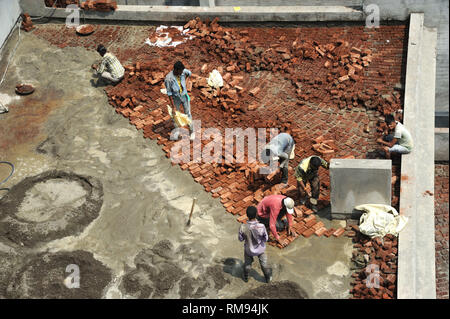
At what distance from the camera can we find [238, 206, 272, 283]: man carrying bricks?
28.4 feet

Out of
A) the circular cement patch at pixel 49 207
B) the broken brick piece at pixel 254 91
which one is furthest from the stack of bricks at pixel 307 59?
the circular cement patch at pixel 49 207

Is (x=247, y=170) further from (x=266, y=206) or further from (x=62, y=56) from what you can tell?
(x=62, y=56)

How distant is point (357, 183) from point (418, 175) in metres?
1.68

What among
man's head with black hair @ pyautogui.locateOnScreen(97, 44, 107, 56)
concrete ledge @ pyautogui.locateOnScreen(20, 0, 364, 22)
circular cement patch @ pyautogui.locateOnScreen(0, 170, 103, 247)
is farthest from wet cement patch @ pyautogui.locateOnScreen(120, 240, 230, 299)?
concrete ledge @ pyautogui.locateOnScreen(20, 0, 364, 22)

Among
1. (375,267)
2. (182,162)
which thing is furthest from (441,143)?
(182,162)

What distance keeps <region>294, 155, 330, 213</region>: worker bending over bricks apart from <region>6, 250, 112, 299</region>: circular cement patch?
3675mm

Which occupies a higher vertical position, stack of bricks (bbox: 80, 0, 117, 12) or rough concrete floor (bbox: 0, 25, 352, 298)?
stack of bricks (bbox: 80, 0, 117, 12)

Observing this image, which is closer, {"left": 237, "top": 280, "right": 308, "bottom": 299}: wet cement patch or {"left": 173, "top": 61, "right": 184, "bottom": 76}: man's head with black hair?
{"left": 237, "top": 280, "right": 308, "bottom": 299}: wet cement patch

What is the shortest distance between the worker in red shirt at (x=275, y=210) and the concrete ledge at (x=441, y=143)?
7.65 m

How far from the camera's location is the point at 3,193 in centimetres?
1141

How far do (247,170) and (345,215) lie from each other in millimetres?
2119

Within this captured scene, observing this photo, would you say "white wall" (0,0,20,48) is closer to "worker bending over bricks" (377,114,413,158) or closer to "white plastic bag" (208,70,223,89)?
"white plastic bag" (208,70,223,89)
